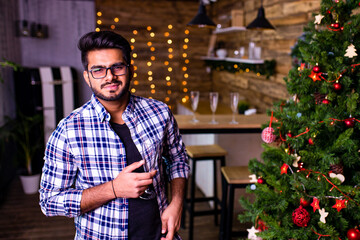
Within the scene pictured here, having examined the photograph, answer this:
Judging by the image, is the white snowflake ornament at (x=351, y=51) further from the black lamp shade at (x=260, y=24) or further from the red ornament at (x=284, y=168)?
the black lamp shade at (x=260, y=24)

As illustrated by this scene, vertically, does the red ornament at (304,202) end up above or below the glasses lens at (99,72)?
below

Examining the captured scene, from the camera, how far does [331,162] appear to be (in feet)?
4.54

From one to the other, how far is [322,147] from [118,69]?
103cm

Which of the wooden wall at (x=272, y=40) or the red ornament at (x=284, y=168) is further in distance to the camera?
the wooden wall at (x=272, y=40)

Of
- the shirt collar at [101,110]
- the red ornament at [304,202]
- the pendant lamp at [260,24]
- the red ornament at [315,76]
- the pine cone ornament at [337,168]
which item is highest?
the pendant lamp at [260,24]

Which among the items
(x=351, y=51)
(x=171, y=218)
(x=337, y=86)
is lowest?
(x=171, y=218)

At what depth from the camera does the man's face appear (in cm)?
116

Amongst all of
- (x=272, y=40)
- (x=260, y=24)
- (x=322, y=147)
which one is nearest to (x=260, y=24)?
(x=260, y=24)

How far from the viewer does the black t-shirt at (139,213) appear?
1.19 meters

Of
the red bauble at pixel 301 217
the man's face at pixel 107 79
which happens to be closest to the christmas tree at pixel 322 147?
the red bauble at pixel 301 217

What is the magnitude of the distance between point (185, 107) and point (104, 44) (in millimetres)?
3610

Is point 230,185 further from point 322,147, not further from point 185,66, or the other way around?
point 185,66

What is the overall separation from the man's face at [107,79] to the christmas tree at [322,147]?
88 cm

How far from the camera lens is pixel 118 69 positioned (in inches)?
46.3
